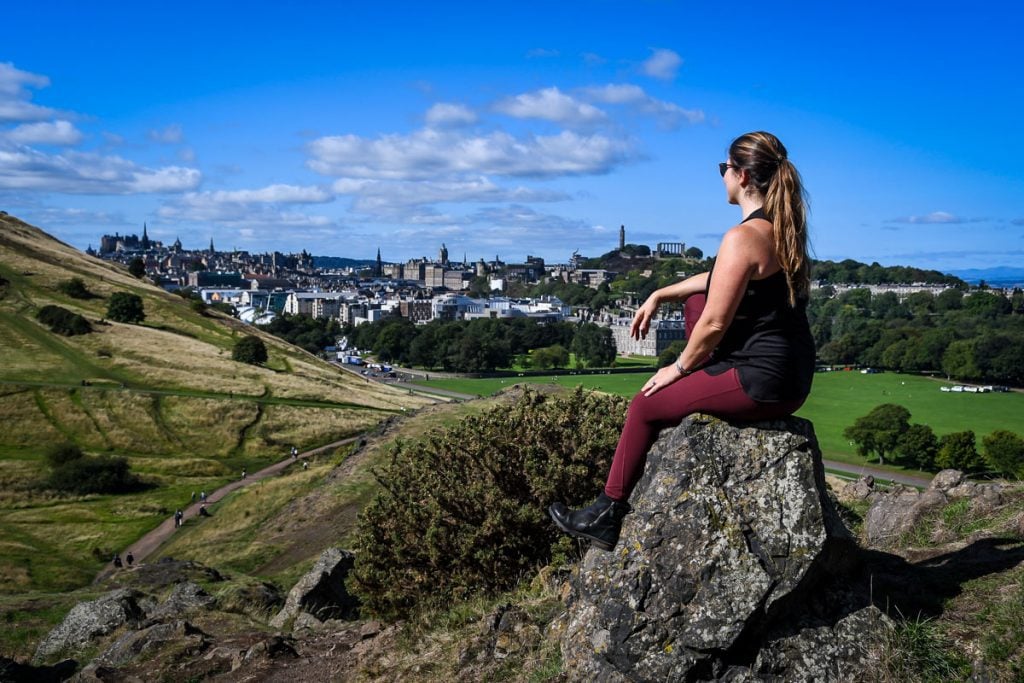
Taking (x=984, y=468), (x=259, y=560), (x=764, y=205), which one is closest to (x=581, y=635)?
(x=764, y=205)

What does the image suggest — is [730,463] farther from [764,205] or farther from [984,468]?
[984,468]

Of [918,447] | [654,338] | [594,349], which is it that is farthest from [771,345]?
[654,338]

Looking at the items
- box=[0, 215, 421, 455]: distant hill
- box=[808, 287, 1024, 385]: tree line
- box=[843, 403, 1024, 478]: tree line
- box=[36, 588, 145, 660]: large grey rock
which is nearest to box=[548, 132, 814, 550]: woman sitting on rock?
box=[36, 588, 145, 660]: large grey rock

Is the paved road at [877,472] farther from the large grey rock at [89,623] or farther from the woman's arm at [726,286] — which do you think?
the woman's arm at [726,286]

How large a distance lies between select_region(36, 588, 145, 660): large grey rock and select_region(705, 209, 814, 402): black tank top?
12087 millimetres

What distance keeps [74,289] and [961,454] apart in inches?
3128

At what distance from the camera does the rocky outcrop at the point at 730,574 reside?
17.9 feet

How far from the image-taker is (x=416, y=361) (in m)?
137

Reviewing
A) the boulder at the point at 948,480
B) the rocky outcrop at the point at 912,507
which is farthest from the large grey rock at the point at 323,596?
the boulder at the point at 948,480

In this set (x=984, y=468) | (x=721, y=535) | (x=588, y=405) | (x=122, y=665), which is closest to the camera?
(x=721, y=535)

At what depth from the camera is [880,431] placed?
64.7m

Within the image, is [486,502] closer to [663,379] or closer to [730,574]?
[663,379]

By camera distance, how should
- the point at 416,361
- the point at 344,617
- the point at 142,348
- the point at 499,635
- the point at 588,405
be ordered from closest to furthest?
1. the point at 499,635
2. the point at 588,405
3. the point at 344,617
4. the point at 142,348
5. the point at 416,361

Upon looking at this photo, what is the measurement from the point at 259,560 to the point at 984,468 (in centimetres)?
4874
